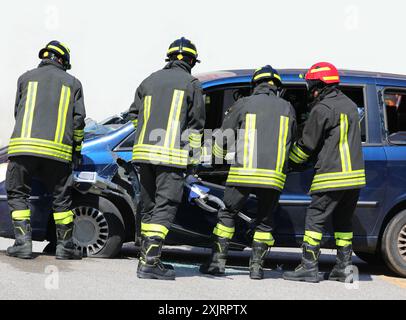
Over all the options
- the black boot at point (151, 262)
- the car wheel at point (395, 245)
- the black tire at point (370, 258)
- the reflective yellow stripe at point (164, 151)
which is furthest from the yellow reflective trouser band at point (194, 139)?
the black tire at point (370, 258)

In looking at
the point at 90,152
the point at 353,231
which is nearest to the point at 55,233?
the point at 90,152

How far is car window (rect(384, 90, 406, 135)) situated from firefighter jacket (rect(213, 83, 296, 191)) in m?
1.13

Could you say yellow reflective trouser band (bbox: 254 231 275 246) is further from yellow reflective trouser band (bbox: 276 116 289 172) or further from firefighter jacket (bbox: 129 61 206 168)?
firefighter jacket (bbox: 129 61 206 168)

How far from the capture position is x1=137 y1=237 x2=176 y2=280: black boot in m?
6.10

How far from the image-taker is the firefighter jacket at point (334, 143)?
643cm

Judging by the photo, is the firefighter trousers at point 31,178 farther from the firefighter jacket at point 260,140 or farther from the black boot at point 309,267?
the black boot at point 309,267

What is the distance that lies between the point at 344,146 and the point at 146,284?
2029mm

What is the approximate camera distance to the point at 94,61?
25.6 m

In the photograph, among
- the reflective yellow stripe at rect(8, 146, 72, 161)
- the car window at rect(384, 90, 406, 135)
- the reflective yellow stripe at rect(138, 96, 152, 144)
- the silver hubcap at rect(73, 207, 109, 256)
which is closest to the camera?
the reflective yellow stripe at rect(138, 96, 152, 144)

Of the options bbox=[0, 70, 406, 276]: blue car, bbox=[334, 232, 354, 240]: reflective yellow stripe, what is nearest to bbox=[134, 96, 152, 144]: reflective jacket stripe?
bbox=[0, 70, 406, 276]: blue car

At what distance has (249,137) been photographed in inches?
252

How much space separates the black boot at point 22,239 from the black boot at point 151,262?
1.08m

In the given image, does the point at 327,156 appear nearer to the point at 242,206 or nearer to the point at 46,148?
the point at 242,206

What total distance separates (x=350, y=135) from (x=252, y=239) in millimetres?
1246
